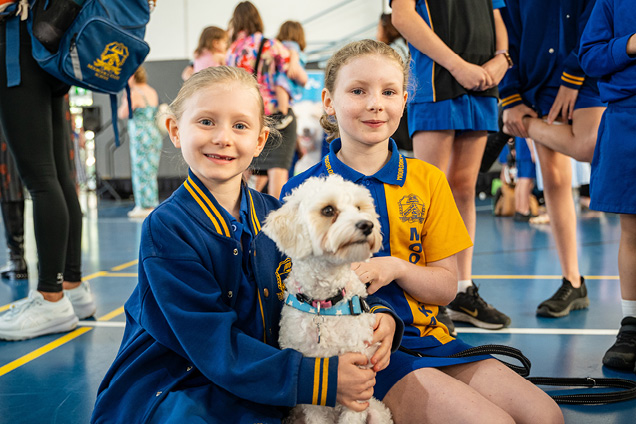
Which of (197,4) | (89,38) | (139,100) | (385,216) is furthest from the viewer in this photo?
(197,4)

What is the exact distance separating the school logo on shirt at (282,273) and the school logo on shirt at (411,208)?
0.39 m

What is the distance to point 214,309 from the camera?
122 centimetres

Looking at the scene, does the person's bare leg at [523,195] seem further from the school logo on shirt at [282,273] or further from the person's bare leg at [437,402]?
the school logo on shirt at [282,273]

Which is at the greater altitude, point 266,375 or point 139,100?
point 139,100

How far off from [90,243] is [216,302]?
426 cm

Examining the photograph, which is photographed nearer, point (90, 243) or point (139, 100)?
point (90, 243)

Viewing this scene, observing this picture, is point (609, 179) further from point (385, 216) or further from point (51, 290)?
point (51, 290)

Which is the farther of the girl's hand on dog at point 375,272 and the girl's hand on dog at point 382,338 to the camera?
Result: the girl's hand on dog at point 375,272

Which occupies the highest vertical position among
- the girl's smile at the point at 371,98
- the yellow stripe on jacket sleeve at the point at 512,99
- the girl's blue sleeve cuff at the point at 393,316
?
the yellow stripe on jacket sleeve at the point at 512,99

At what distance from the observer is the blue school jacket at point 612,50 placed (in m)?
1.86

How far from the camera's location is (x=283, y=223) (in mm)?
1174

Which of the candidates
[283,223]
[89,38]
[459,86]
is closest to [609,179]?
[459,86]

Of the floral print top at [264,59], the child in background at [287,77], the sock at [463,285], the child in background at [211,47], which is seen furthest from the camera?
the child in background at [211,47]

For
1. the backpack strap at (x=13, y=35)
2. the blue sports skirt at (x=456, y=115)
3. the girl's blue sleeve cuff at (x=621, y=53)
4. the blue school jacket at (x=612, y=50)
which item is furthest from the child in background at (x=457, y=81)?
the backpack strap at (x=13, y=35)
